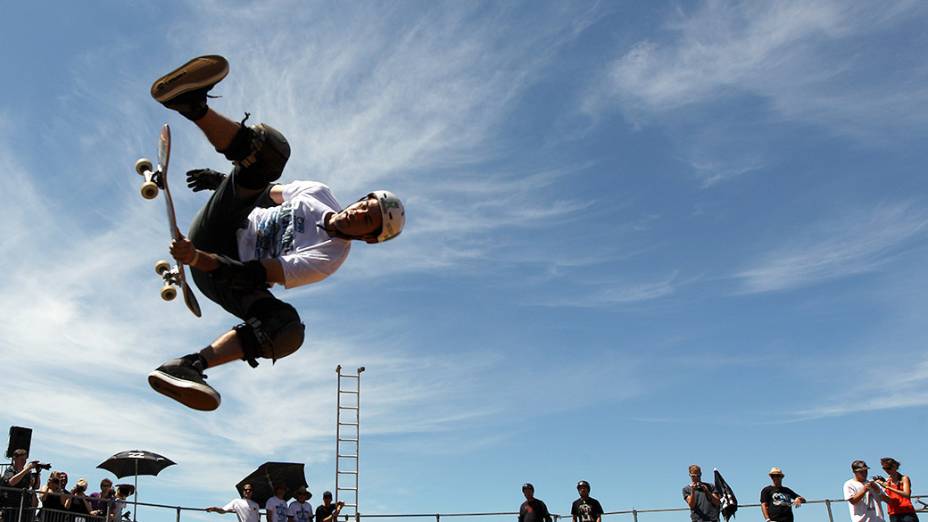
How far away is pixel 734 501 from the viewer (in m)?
12.3

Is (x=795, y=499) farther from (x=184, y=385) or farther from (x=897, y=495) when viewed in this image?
(x=184, y=385)

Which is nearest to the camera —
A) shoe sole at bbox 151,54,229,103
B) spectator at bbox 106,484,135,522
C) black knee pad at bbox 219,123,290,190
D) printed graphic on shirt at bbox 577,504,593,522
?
shoe sole at bbox 151,54,229,103

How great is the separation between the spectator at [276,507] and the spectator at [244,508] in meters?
0.21

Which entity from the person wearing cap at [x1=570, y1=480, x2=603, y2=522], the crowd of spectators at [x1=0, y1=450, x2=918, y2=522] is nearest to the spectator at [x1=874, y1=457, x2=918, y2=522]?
the crowd of spectators at [x1=0, y1=450, x2=918, y2=522]

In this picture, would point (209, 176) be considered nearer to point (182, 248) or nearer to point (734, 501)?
point (182, 248)

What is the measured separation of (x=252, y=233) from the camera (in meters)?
5.62

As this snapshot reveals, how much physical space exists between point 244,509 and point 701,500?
7.04 metres

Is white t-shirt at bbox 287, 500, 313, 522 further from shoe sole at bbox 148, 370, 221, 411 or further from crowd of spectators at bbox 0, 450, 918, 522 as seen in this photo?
shoe sole at bbox 148, 370, 221, 411

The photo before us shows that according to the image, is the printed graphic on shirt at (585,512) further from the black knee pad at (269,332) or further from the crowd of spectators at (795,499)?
the black knee pad at (269,332)

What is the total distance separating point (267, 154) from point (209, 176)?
645mm

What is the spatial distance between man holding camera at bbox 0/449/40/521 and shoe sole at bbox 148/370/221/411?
25.6 ft

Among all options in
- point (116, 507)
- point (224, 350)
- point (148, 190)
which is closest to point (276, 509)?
point (116, 507)

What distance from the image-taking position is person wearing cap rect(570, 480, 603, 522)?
43.5 feet

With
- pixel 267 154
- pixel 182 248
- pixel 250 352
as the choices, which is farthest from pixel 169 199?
pixel 250 352
